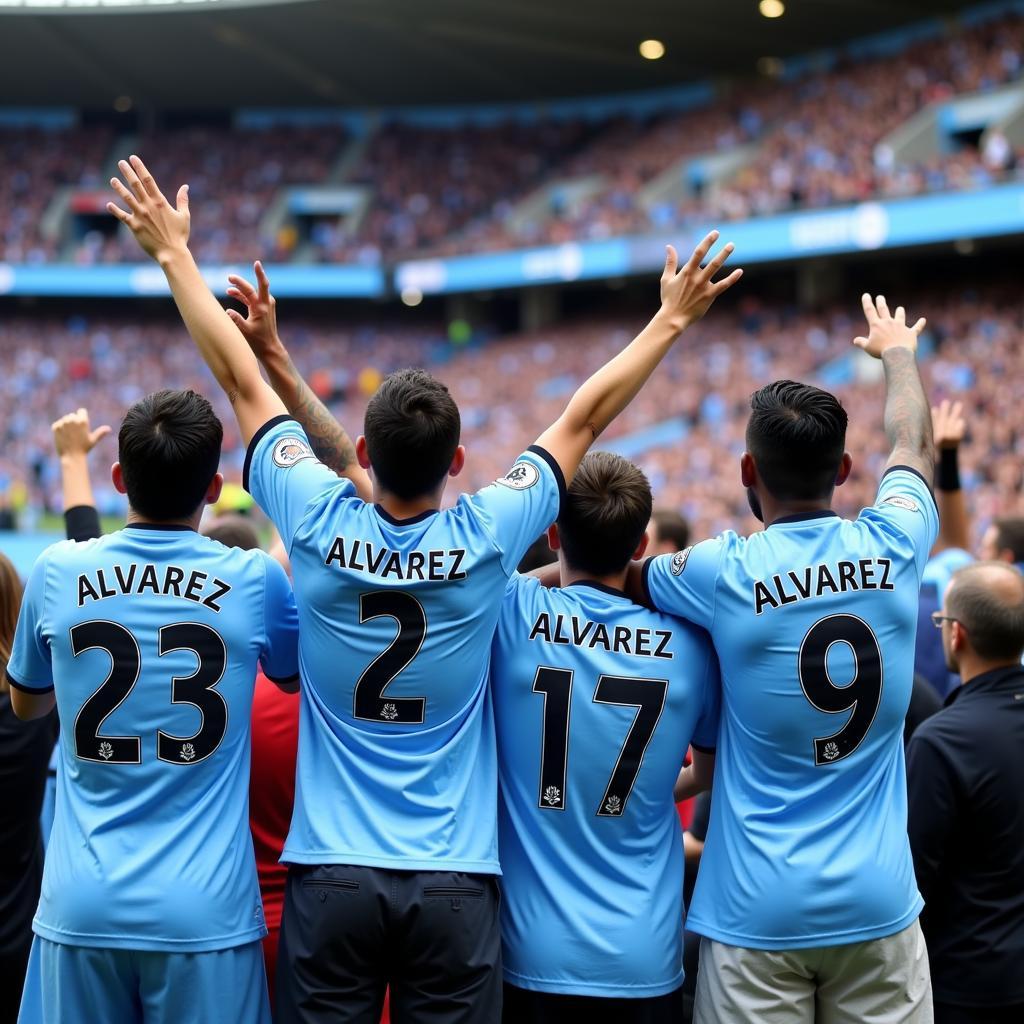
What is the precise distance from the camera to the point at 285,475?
115 inches

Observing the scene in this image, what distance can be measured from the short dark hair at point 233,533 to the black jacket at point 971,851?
2277 mm

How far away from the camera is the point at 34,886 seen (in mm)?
3684

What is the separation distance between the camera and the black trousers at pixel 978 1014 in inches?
131

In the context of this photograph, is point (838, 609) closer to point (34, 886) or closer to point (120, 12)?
point (34, 886)

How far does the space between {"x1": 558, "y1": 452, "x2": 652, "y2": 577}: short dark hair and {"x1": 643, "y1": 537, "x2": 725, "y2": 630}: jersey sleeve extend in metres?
0.12

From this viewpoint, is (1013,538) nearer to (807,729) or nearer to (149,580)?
(807,729)

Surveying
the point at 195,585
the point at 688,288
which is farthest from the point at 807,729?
the point at 195,585

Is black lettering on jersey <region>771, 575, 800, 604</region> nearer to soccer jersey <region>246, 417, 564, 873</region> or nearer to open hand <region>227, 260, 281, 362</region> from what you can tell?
soccer jersey <region>246, 417, 564, 873</region>

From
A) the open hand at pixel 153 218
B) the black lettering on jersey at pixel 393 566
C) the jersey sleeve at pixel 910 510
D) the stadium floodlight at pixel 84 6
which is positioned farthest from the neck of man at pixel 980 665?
the stadium floodlight at pixel 84 6

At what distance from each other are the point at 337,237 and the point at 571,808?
38885 millimetres

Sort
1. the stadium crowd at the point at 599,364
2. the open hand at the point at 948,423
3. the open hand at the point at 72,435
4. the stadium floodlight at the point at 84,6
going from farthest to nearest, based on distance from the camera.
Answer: the stadium floodlight at the point at 84,6, the stadium crowd at the point at 599,364, the open hand at the point at 948,423, the open hand at the point at 72,435

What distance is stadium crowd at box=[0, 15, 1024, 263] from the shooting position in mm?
27125

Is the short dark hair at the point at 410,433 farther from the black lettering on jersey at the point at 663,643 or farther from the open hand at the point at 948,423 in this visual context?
the open hand at the point at 948,423

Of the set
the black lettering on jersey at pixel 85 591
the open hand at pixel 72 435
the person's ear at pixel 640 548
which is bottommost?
the black lettering on jersey at pixel 85 591
